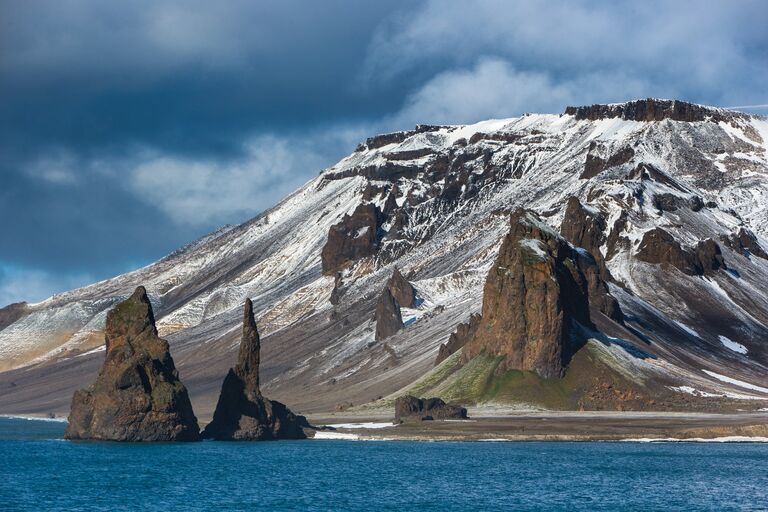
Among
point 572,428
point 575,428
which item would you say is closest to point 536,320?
point 572,428

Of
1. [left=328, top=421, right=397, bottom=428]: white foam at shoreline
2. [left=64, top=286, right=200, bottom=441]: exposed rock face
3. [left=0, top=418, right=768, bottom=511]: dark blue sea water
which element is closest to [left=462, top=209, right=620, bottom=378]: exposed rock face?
[left=328, top=421, right=397, bottom=428]: white foam at shoreline

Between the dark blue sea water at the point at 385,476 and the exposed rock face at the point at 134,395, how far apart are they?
9.62ft

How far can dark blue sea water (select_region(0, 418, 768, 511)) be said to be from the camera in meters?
97.0

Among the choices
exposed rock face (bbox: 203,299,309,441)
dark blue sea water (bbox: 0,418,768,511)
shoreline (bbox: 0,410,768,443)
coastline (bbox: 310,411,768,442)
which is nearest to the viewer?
dark blue sea water (bbox: 0,418,768,511)

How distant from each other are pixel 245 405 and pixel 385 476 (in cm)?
4003

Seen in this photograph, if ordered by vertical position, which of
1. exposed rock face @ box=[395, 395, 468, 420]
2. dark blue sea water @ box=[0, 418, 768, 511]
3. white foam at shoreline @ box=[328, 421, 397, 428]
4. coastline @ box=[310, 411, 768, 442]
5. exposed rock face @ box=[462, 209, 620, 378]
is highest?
exposed rock face @ box=[462, 209, 620, 378]

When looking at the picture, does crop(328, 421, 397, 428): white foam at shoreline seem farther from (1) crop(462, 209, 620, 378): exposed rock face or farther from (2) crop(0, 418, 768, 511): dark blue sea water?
(2) crop(0, 418, 768, 511): dark blue sea water

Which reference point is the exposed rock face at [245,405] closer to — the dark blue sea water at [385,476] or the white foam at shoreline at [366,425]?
the dark blue sea water at [385,476]

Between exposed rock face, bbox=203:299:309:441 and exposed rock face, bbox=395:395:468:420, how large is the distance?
94.2 feet

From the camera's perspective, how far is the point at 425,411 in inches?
7077

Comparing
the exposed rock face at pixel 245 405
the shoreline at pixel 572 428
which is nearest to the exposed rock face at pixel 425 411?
the shoreline at pixel 572 428

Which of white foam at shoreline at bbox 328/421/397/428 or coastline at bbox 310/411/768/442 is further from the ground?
white foam at shoreline at bbox 328/421/397/428

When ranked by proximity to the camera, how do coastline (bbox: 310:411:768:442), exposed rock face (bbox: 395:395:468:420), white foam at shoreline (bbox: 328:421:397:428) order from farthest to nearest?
exposed rock face (bbox: 395:395:468:420) → white foam at shoreline (bbox: 328:421:397:428) → coastline (bbox: 310:411:768:442)

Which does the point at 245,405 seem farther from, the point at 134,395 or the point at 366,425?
the point at 366,425
